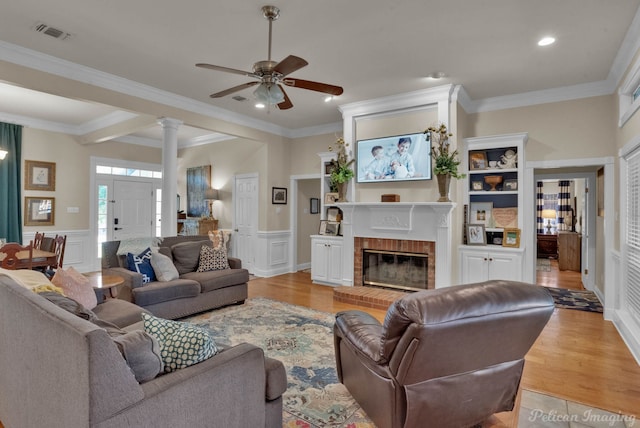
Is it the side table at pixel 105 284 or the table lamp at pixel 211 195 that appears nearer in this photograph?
the side table at pixel 105 284

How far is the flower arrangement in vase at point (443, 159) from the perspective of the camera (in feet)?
14.9

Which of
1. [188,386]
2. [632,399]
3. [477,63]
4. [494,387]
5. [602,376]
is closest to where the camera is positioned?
[188,386]

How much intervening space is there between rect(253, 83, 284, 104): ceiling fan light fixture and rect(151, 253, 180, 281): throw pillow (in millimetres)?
2360

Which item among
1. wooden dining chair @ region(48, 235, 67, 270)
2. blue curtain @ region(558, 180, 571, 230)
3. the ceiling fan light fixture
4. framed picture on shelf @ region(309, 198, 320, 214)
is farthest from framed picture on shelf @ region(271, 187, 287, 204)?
blue curtain @ region(558, 180, 571, 230)

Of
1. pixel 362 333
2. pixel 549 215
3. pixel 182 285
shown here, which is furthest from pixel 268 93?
pixel 549 215

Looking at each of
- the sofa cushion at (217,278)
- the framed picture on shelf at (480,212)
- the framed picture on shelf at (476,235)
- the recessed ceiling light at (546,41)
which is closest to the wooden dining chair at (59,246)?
the sofa cushion at (217,278)

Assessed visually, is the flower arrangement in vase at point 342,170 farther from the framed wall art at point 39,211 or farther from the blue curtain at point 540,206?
the blue curtain at point 540,206

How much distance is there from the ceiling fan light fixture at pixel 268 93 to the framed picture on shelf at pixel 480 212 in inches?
143

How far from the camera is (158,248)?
14.2ft

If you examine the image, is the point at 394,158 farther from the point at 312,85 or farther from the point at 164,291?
the point at 164,291

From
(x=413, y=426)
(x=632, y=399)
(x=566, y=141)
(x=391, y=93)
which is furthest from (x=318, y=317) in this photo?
(x=566, y=141)

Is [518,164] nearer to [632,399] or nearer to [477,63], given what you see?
[477,63]

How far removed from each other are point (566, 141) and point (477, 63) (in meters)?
1.86

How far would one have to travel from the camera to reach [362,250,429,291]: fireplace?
5059 mm
